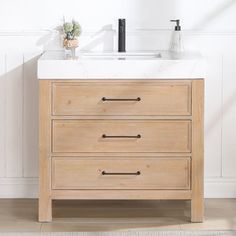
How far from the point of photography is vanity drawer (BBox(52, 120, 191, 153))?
12.6 ft

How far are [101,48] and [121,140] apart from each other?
613 millimetres

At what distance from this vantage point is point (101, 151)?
387cm

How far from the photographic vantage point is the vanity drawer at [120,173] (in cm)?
387

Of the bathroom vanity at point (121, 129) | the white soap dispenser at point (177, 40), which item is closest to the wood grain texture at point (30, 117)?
the bathroom vanity at point (121, 129)

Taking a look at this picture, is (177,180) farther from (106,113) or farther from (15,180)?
(15,180)

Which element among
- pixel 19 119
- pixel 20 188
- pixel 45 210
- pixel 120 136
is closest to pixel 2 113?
pixel 19 119

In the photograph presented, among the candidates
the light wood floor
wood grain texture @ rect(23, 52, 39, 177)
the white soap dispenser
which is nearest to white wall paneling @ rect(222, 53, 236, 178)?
the light wood floor

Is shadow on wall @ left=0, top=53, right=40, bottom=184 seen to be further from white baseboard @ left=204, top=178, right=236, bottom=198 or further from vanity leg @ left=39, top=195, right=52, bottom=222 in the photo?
white baseboard @ left=204, top=178, right=236, bottom=198

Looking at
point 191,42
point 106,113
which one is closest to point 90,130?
point 106,113

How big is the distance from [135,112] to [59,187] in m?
0.50

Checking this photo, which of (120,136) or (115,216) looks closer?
(120,136)

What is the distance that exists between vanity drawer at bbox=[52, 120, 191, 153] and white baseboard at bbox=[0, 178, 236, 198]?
0.54 meters

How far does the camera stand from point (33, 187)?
4.33 metres

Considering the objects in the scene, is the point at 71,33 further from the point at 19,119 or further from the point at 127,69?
the point at 19,119
